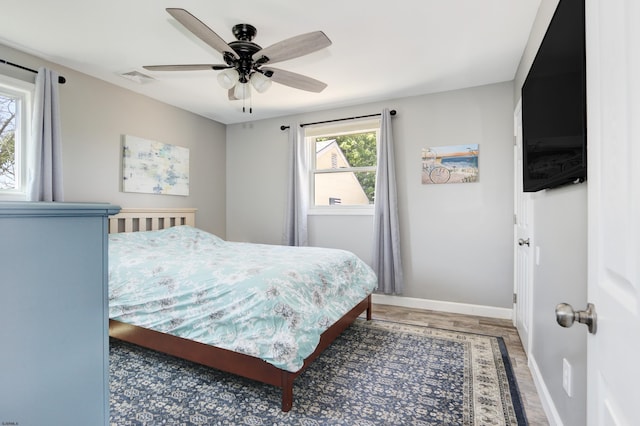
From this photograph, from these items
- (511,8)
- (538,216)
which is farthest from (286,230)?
(511,8)

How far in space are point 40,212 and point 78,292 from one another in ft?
0.65

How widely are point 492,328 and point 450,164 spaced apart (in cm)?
169

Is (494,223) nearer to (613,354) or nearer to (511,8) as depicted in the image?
(511,8)

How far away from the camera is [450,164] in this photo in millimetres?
3359

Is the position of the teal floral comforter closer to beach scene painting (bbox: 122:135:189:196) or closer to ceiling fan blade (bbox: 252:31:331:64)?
beach scene painting (bbox: 122:135:189:196)

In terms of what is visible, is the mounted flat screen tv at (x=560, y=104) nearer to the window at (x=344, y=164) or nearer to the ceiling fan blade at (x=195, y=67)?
the ceiling fan blade at (x=195, y=67)

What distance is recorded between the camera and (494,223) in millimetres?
3178

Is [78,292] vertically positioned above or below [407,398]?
above

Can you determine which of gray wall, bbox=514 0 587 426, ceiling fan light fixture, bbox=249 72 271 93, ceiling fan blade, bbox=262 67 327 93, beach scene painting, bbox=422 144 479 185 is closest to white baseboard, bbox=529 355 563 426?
gray wall, bbox=514 0 587 426

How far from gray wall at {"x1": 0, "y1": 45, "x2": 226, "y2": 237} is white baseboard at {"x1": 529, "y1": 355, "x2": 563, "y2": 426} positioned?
3833 millimetres

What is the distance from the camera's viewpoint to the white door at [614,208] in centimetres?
49

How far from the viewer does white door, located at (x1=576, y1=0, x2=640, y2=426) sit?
1.60ft

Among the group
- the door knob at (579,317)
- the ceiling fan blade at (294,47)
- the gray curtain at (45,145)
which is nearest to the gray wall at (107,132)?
the gray curtain at (45,145)

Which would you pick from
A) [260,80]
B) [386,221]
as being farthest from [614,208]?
[386,221]
